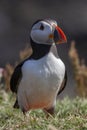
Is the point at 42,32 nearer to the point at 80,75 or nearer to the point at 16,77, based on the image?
the point at 16,77

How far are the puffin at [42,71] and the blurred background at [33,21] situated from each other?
8.37 meters

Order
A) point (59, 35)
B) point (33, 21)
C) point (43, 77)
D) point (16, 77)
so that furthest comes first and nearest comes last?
point (33, 21) < point (16, 77) < point (59, 35) < point (43, 77)

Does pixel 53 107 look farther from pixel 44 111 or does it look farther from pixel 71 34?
pixel 71 34

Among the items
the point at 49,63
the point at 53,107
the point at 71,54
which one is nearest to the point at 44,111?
the point at 53,107

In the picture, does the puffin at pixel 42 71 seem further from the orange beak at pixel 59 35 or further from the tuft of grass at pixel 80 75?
the tuft of grass at pixel 80 75

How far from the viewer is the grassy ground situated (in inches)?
254

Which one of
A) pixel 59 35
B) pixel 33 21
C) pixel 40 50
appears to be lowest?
pixel 33 21

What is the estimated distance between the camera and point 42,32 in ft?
23.7

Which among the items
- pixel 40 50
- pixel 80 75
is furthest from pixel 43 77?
pixel 80 75

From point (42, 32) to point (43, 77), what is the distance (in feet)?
1.61

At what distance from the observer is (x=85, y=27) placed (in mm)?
17312

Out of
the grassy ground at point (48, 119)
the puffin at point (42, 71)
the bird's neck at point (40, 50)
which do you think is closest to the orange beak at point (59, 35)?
the puffin at point (42, 71)

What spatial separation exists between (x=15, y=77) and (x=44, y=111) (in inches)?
19.7

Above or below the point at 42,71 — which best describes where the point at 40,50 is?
above
